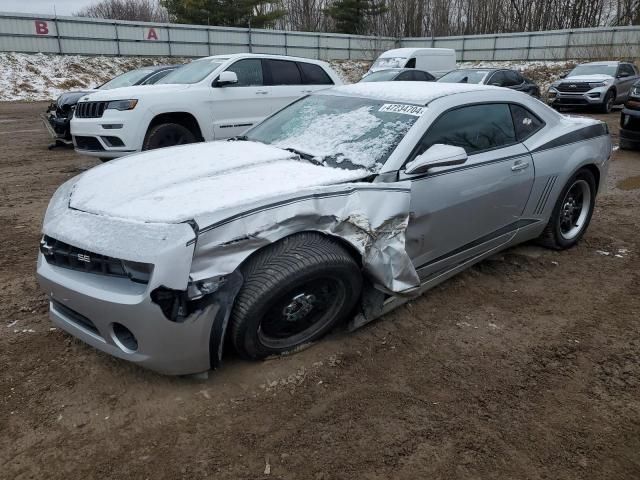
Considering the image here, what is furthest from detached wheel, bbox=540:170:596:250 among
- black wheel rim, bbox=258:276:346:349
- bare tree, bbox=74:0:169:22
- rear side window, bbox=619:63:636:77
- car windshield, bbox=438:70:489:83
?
bare tree, bbox=74:0:169:22

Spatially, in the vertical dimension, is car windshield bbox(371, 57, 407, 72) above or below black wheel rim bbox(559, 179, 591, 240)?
above

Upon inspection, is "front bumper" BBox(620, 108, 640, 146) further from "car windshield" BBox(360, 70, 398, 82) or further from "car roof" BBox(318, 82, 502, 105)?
"car windshield" BBox(360, 70, 398, 82)

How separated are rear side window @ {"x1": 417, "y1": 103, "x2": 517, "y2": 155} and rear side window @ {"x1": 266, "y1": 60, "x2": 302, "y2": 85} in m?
4.72

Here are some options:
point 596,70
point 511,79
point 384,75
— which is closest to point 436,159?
point 384,75

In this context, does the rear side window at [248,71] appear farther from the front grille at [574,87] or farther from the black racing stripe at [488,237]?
the front grille at [574,87]

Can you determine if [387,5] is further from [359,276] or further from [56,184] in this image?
[359,276]

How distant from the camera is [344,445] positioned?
2.22m

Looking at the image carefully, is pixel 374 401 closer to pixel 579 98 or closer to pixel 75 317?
pixel 75 317

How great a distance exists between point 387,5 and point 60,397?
4216cm

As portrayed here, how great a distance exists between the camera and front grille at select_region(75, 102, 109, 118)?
6586 mm

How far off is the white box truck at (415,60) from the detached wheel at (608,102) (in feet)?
17.3

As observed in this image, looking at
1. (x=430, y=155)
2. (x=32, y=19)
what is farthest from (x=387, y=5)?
(x=430, y=155)

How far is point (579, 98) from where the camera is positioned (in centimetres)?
1530

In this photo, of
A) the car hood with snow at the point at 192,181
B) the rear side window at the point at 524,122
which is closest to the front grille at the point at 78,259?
the car hood with snow at the point at 192,181
